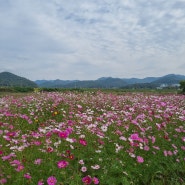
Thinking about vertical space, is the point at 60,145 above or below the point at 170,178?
above

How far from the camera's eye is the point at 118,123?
636 cm

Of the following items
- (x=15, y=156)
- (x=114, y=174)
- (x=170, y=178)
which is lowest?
(x=170, y=178)

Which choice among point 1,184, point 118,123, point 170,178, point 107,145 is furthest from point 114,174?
point 118,123

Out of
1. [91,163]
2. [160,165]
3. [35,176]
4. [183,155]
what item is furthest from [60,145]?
A: [183,155]

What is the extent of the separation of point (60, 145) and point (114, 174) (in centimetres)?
108

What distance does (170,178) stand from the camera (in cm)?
503

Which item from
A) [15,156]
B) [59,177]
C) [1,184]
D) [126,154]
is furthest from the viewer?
[126,154]

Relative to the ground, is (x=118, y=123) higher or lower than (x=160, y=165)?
higher

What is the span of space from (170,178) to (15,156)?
2.78 metres

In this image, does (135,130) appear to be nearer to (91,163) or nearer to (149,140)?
(149,140)

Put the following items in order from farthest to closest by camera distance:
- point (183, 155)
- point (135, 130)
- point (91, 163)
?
point (135, 130) → point (183, 155) → point (91, 163)

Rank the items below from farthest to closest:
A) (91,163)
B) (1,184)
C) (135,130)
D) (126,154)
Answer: (135,130) → (126,154) → (91,163) → (1,184)

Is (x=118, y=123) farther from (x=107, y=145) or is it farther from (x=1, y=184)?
(x=1, y=184)

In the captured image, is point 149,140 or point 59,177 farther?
point 149,140
